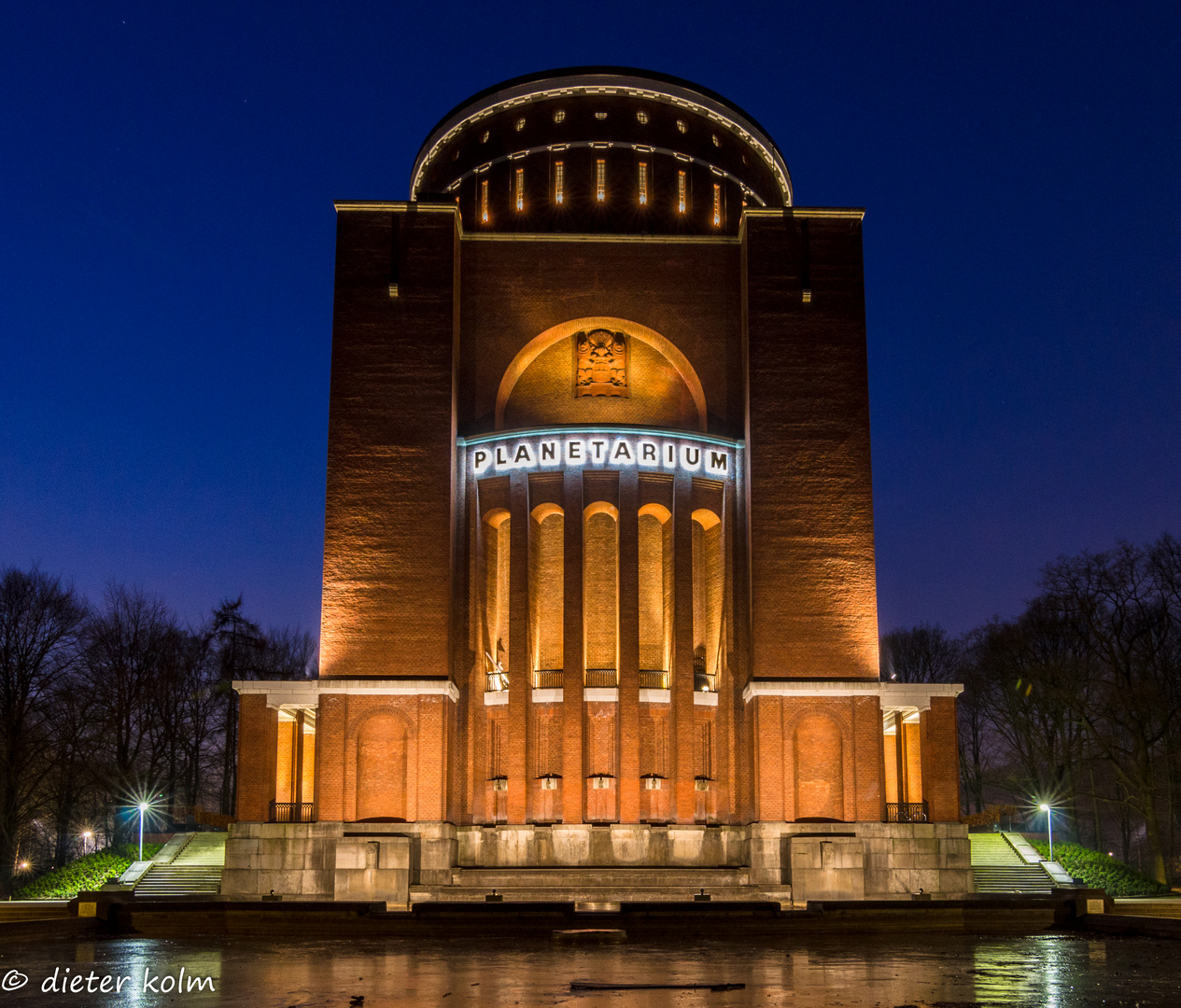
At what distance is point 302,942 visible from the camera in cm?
2241

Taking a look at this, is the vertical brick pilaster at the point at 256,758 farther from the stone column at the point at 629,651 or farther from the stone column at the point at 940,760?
the stone column at the point at 940,760

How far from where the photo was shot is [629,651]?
1321 inches

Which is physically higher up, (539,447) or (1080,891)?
(539,447)

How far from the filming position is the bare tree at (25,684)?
43.6 m

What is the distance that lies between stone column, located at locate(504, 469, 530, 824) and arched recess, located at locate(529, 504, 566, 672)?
34.5 inches

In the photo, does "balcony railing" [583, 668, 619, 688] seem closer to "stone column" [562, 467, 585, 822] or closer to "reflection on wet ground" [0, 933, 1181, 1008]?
"stone column" [562, 467, 585, 822]

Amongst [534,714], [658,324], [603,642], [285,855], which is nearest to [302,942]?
[285,855]

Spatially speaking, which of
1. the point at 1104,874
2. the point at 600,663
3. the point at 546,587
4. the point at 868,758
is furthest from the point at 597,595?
the point at 1104,874

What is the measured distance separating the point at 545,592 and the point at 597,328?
25.8ft

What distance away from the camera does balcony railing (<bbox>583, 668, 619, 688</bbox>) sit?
34.4 m

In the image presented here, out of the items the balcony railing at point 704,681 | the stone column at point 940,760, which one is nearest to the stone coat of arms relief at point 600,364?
the balcony railing at point 704,681

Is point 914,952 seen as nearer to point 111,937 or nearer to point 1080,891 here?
point 1080,891

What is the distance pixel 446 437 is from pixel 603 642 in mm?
7173

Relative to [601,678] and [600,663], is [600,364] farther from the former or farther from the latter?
[601,678]
